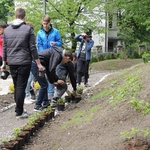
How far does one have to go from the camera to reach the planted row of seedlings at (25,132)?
20.3 ft

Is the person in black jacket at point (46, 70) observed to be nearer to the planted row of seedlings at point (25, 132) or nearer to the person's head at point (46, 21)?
the person's head at point (46, 21)

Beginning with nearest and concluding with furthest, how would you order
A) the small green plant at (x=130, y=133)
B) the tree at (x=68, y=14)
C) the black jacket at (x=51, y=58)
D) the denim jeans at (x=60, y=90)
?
the small green plant at (x=130, y=133), the black jacket at (x=51, y=58), the denim jeans at (x=60, y=90), the tree at (x=68, y=14)

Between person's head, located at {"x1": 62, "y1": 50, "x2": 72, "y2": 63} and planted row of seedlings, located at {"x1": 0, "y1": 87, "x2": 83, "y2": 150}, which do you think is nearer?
planted row of seedlings, located at {"x1": 0, "y1": 87, "x2": 83, "y2": 150}

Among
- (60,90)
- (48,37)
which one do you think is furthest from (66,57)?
(60,90)

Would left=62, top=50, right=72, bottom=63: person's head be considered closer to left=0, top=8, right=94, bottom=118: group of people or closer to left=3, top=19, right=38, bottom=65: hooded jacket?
left=0, top=8, right=94, bottom=118: group of people

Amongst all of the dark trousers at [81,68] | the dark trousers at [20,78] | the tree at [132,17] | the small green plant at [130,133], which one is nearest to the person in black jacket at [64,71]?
the dark trousers at [20,78]

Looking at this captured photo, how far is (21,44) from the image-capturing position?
28.5 feet

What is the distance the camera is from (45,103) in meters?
9.77

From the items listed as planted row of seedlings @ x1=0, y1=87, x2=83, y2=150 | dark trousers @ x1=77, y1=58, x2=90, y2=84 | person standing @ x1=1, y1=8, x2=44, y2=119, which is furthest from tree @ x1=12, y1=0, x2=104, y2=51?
person standing @ x1=1, y1=8, x2=44, y2=119

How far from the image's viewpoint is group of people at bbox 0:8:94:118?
8.70m

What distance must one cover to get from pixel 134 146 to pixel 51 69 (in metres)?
4.61

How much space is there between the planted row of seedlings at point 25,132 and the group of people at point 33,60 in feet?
2.27

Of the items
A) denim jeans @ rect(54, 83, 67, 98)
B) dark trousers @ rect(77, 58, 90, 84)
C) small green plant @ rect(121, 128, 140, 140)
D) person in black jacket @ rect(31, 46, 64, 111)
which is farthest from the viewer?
dark trousers @ rect(77, 58, 90, 84)

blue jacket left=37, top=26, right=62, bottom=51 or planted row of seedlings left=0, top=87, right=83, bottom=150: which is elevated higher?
blue jacket left=37, top=26, right=62, bottom=51
